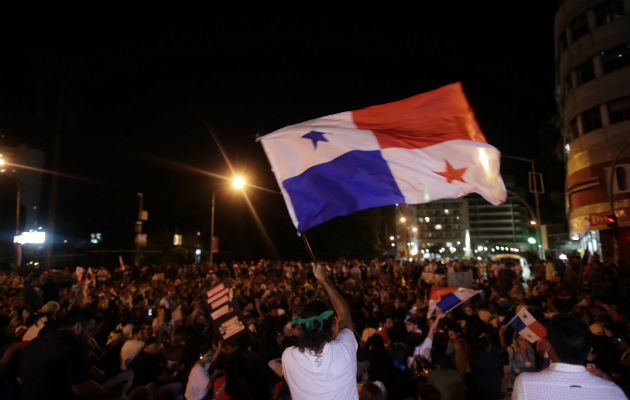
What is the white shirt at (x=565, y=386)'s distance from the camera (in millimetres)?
2225

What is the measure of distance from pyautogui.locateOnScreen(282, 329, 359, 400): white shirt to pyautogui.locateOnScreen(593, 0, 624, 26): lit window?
29.2 meters

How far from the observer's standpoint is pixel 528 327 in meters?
6.13

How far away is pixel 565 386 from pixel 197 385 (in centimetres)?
443

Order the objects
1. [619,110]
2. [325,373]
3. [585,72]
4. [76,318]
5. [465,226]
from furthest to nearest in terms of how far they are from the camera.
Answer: [465,226]
[585,72]
[619,110]
[76,318]
[325,373]

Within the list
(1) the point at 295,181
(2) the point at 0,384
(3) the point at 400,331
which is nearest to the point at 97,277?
(2) the point at 0,384

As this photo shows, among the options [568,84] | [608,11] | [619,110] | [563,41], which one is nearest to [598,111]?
[619,110]

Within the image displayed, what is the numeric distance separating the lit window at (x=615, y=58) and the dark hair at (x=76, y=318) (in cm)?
2878

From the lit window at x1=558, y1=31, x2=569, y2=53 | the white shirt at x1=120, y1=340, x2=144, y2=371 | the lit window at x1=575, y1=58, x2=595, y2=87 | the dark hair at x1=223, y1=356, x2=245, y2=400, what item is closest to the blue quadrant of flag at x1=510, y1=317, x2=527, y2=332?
the dark hair at x1=223, y1=356, x2=245, y2=400

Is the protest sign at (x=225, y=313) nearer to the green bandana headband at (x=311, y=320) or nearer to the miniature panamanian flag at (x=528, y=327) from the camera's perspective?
the miniature panamanian flag at (x=528, y=327)

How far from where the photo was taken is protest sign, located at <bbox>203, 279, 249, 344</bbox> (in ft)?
24.9

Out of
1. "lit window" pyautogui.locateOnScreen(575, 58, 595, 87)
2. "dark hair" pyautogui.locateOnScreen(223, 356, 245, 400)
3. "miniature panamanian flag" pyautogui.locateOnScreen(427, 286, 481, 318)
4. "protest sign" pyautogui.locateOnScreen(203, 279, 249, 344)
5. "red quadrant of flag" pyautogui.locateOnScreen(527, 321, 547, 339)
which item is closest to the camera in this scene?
"dark hair" pyautogui.locateOnScreen(223, 356, 245, 400)

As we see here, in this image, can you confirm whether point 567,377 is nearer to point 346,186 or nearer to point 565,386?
point 565,386

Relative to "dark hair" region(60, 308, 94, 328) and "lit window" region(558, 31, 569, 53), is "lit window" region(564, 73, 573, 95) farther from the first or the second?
"dark hair" region(60, 308, 94, 328)

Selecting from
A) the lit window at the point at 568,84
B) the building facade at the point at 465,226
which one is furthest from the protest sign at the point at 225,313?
the building facade at the point at 465,226
